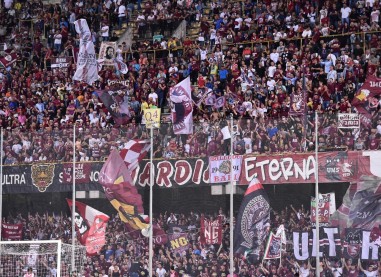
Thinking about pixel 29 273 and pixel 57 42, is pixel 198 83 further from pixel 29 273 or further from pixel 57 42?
pixel 29 273

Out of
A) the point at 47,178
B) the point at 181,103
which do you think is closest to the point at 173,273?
the point at 47,178

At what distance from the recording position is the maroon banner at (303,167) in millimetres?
31906

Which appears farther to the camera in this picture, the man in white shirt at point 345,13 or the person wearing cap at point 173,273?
the man in white shirt at point 345,13

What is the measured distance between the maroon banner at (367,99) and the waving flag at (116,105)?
9357mm

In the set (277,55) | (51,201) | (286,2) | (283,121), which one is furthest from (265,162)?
(286,2)

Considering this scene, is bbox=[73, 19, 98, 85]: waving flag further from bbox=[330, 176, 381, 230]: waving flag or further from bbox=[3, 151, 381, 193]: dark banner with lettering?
bbox=[330, 176, 381, 230]: waving flag

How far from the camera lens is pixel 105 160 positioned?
35375mm

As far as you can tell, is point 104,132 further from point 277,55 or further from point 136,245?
point 277,55

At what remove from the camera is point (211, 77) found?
1720 inches

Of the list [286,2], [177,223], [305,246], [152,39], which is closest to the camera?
[305,246]

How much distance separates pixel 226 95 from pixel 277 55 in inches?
118

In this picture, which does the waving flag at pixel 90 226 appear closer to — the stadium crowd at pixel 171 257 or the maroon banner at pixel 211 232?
the stadium crowd at pixel 171 257

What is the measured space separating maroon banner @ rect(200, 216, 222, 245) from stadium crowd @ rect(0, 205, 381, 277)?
0.13m

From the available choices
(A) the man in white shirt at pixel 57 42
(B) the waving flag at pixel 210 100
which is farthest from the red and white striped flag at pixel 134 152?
(A) the man in white shirt at pixel 57 42
